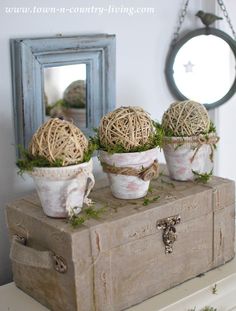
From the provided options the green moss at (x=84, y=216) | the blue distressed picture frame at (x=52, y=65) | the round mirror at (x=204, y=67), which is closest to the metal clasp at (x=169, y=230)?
the green moss at (x=84, y=216)

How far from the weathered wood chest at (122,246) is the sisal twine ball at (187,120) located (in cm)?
13

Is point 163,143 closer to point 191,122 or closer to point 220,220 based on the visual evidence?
point 191,122

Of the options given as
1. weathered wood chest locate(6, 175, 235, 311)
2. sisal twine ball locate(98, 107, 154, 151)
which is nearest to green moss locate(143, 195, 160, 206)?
weathered wood chest locate(6, 175, 235, 311)

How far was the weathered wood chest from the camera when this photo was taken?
1.04 metres

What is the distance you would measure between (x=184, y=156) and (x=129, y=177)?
0.18 metres

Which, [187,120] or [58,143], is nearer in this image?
[58,143]

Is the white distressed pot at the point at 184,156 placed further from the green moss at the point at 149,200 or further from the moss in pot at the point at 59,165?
the moss in pot at the point at 59,165

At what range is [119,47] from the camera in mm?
1450

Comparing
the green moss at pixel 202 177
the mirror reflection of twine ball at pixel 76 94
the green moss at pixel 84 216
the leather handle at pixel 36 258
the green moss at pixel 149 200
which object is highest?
the mirror reflection of twine ball at pixel 76 94

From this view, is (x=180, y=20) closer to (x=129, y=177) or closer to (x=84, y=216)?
(x=129, y=177)

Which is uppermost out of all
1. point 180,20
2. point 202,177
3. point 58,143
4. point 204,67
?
point 180,20

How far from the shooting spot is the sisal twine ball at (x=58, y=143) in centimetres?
102

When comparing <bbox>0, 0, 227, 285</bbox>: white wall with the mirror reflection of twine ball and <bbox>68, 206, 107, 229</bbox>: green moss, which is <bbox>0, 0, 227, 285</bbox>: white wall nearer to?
the mirror reflection of twine ball

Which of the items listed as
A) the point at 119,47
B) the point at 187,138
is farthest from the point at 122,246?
the point at 119,47
